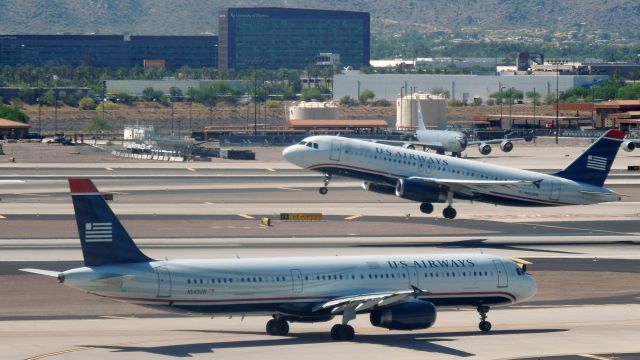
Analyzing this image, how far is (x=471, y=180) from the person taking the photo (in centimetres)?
10175

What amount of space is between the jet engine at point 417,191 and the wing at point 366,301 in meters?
37.6

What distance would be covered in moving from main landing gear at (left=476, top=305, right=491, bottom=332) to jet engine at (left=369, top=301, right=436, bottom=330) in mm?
4000

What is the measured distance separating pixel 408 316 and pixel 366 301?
188 cm

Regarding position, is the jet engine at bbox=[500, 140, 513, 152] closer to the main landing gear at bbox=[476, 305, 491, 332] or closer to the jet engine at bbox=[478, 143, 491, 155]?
the jet engine at bbox=[478, 143, 491, 155]

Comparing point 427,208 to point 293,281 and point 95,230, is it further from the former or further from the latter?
point 95,230

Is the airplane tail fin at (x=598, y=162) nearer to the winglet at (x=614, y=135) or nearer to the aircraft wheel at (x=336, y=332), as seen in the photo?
the winglet at (x=614, y=135)

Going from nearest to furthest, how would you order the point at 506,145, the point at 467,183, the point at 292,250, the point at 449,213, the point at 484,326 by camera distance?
the point at 484,326 → the point at 292,250 → the point at 467,183 → the point at 449,213 → the point at 506,145

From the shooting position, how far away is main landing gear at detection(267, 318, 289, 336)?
61875mm

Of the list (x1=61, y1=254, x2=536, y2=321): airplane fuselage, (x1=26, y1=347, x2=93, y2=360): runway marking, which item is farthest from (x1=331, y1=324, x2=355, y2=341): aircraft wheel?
(x1=26, y1=347, x2=93, y2=360): runway marking

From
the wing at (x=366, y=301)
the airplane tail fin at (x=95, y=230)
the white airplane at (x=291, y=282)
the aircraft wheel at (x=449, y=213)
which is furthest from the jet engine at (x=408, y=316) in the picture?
the aircraft wheel at (x=449, y=213)

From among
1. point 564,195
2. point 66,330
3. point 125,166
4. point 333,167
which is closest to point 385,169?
point 333,167

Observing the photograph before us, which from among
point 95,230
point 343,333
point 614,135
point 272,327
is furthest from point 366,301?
point 614,135

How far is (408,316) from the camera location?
60.8m

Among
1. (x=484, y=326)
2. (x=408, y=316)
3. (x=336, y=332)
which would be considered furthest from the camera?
(x=484, y=326)
